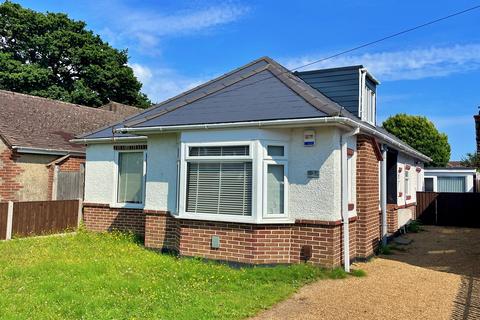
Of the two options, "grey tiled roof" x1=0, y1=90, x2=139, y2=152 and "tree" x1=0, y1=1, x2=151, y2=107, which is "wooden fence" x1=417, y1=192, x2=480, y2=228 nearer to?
"grey tiled roof" x1=0, y1=90, x2=139, y2=152

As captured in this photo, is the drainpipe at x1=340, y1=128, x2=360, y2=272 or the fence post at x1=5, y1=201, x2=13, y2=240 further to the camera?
the fence post at x1=5, y1=201, x2=13, y2=240

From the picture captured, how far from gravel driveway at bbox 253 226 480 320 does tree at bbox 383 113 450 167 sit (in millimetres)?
26659

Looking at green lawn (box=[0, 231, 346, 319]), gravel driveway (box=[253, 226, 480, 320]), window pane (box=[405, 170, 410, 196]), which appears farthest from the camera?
window pane (box=[405, 170, 410, 196])

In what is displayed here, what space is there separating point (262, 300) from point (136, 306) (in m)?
1.83

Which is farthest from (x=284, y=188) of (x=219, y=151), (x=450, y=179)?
(x=450, y=179)

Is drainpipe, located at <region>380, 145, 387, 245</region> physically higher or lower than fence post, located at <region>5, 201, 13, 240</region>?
higher

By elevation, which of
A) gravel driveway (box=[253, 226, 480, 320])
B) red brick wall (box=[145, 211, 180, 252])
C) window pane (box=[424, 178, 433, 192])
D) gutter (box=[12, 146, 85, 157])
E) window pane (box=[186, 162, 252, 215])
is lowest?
gravel driveway (box=[253, 226, 480, 320])

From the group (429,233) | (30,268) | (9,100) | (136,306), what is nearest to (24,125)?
(9,100)

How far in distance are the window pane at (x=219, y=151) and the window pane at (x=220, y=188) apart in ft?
A: 0.65

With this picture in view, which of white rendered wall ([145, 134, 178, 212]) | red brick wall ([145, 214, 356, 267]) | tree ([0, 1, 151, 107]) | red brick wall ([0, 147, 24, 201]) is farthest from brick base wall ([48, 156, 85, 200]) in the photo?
tree ([0, 1, 151, 107])

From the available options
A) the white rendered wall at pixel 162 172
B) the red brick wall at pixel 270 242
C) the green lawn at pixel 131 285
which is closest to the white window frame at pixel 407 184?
the red brick wall at pixel 270 242

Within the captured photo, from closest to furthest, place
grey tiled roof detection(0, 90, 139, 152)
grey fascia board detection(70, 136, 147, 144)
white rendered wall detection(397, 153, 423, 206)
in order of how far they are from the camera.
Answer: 1. grey fascia board detection(70, 136, 147, 144)
2. white rendered wall detection(397, 153, 423, 206)
3. grey tiled roof detection(0, 90, 139, 152)

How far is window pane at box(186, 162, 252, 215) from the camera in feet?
27.2

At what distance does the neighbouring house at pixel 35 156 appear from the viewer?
13734 millimetres
